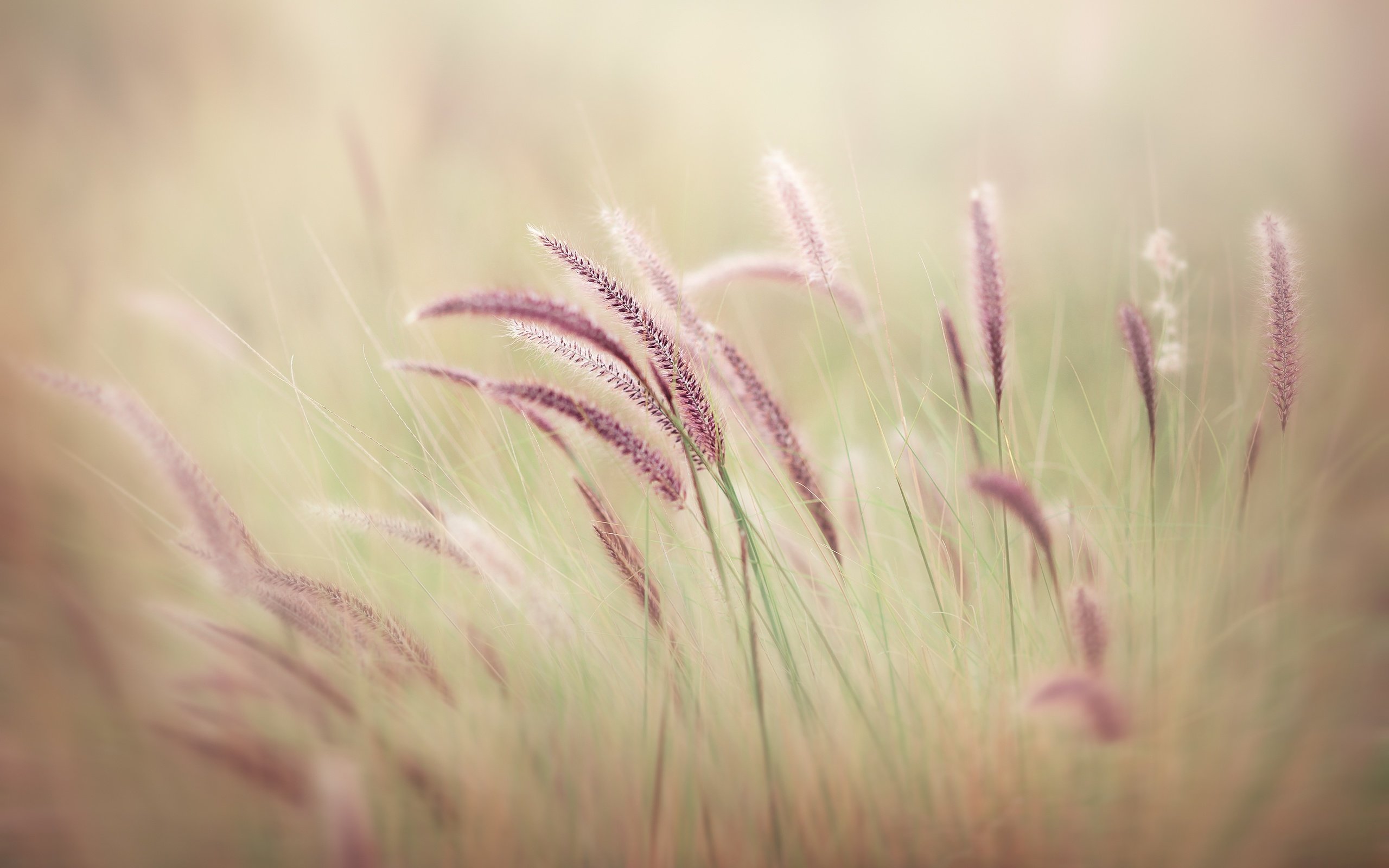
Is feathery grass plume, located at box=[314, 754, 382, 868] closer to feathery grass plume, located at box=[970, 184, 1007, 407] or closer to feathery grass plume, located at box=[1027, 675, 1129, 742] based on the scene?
feathery grass plume, located at box=[1027, 675, 1129, 742]

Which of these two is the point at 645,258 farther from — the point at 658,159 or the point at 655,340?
the point at 658,159

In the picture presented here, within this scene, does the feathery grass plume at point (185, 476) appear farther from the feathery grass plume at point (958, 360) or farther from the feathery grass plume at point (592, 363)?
the feathery grass plume at point (958, 360)

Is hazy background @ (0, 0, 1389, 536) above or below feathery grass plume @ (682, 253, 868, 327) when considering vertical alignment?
above

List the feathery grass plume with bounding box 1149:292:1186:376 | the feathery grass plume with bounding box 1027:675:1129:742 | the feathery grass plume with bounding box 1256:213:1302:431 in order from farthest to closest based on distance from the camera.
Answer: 1. the feathery grass plume with bounding box 1149:292:1186:376
2. the feathery grass plume with bounding box 1256:213:1302:431
3. the feathery grass plume with bounding box 1027:675:1129:742

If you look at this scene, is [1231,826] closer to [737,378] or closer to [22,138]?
[737,378]

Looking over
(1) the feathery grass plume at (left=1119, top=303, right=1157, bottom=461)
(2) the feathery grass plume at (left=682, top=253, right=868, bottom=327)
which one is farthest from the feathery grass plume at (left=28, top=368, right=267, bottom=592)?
(1) the feathery grass plume at (left=1119, top=303, right=1157, bottom=461)

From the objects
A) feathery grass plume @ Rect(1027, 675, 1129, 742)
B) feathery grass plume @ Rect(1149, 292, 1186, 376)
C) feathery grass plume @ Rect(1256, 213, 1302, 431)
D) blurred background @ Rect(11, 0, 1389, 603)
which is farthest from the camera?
blurred background @ Rect(11, 0, 1389, 603)
